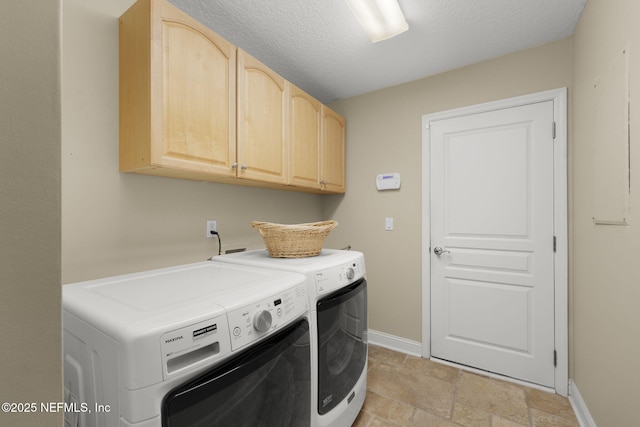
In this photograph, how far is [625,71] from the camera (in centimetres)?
109

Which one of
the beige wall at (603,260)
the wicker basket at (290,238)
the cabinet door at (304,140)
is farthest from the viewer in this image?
the cabinet door at (304,140)

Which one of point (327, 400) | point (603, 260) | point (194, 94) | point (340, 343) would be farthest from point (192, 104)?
point (603, 260)

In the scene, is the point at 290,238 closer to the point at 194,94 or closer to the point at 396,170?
the point at 194,94

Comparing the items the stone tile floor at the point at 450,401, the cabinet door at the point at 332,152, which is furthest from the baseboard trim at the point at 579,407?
the cabinet door at the point at 332,152

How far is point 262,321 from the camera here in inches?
34.2

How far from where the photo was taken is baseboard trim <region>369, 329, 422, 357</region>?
2.35 m

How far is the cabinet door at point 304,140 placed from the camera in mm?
1994

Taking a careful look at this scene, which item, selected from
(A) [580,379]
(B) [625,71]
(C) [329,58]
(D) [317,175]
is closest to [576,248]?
(A) [580,379]

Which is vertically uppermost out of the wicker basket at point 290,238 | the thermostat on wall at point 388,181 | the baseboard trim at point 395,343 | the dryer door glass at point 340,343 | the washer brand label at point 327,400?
the thermostat on wall at point 388,181

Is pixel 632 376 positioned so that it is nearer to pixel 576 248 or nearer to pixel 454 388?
pixel 576 248

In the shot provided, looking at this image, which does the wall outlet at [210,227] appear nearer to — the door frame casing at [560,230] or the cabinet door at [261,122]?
the cabinet door at [261,122]

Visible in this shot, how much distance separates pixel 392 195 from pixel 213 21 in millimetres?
1849

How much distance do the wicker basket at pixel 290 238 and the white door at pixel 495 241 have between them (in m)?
1.19

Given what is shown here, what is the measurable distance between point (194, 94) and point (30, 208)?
1.18 meters
